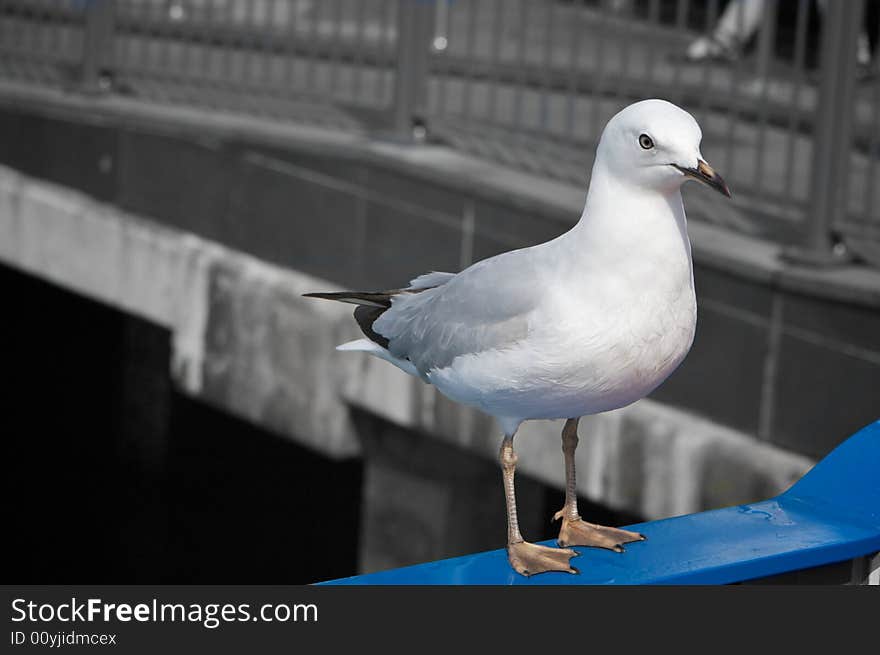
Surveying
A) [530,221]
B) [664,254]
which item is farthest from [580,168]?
[664,254]

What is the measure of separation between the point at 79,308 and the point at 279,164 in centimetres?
459

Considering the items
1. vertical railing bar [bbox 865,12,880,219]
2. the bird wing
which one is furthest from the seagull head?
vertical railing bar [bbox 865,12,880,219]

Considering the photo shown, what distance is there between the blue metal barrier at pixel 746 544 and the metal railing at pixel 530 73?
2.91 metres

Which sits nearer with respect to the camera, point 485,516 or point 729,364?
point 729,364

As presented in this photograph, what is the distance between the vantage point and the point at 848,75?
240 inches

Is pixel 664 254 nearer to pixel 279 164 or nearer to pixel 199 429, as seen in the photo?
pixel 279 164

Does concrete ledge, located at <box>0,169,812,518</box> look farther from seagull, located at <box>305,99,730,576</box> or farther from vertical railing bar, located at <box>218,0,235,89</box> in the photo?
seagull, located at <box>305,99,730,576</box>

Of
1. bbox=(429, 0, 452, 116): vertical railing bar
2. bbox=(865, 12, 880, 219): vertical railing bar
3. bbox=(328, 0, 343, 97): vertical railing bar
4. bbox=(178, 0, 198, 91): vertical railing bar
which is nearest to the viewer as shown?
bbox=(865, 12, 880, 219): vertical railing bar

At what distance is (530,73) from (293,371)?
194cm

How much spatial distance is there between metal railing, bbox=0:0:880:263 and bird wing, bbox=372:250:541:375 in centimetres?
317

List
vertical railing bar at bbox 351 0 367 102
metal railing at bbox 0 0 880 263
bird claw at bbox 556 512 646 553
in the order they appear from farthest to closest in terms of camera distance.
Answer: vertical railing bar at bbox 351 0 367 102, metal railing at bbox 0 0 880 263, bird claw at bbox 556 512 646 553

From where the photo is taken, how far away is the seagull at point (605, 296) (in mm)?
2699

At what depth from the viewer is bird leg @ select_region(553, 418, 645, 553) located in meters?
3.18
